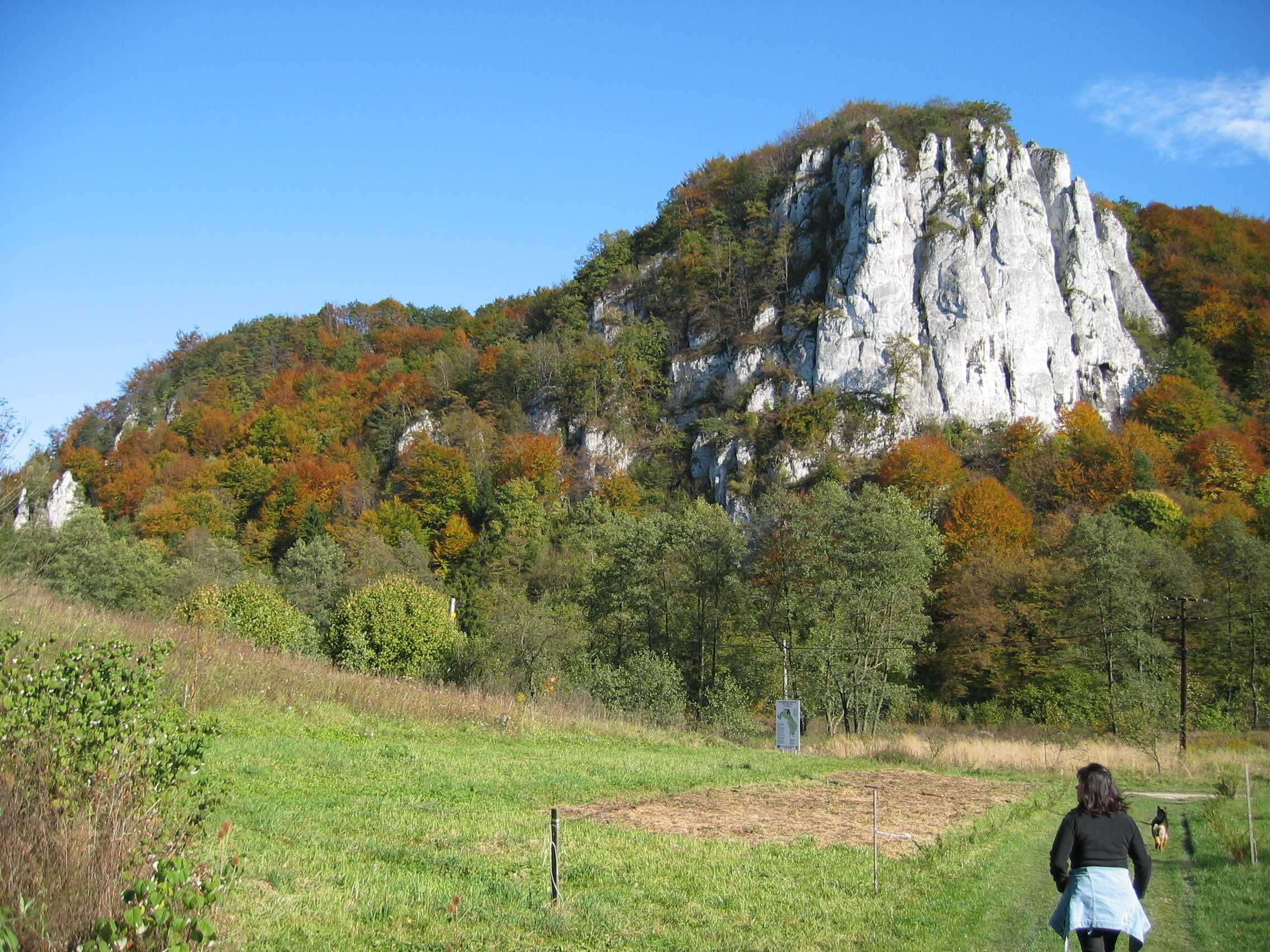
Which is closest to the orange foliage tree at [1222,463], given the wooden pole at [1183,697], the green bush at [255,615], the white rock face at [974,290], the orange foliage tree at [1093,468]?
the orange foliage tree at [1093,468]

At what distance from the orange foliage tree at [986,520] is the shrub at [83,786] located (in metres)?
56.0

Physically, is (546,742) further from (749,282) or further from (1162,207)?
(1162,207)

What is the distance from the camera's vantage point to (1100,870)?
577 centimetres

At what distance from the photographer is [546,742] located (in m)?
20.8

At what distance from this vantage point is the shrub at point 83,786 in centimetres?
450

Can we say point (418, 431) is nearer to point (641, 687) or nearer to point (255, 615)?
point (255, 615)

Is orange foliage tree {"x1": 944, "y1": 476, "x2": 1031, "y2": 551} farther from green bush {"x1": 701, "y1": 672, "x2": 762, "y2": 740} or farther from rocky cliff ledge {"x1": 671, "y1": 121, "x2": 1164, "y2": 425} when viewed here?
green bush {"x1": 701, "y1": 672, "x2": 762, "y2": 740}

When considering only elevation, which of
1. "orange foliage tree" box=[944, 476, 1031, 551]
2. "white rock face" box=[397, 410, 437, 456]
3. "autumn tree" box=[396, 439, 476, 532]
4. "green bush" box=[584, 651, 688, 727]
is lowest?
"green bush" box=[584, 651, 688, 727]

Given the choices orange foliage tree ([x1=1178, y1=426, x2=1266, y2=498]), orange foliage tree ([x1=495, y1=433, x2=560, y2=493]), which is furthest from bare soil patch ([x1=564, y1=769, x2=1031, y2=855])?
orange foliage tree ([x1=495, y1=433, x2=560, y2=493])

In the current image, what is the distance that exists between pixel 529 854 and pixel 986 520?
181 feet

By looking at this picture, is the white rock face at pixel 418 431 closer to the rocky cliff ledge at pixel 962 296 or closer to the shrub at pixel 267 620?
the rocky cliff ledge at pixel 962 296

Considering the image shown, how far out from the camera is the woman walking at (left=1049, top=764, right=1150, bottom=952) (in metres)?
5.71

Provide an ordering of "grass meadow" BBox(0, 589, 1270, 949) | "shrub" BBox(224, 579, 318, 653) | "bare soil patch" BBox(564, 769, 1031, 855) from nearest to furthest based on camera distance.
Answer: "grass meadow" BBox(0, 589, 1270, 949) < "bare soil patch" BBox(564, 769, 1031, 855) < "shrub" BBox(224, 579, 318, 653)

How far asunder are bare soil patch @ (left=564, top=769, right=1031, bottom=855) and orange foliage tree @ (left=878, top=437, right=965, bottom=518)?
44962mm
